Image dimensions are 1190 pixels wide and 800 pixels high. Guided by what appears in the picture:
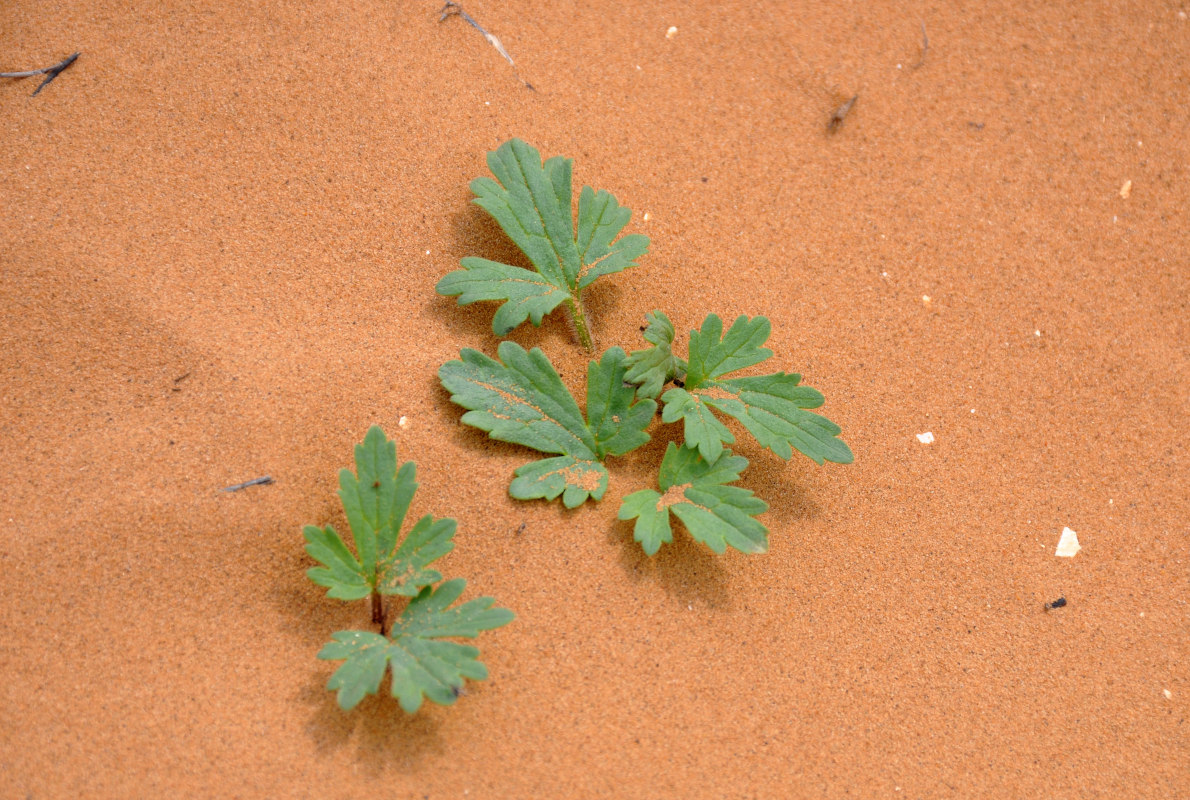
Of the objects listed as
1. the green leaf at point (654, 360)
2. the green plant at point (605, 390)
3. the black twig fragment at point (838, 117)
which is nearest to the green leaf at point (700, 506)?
the green plant at point (605, 390)

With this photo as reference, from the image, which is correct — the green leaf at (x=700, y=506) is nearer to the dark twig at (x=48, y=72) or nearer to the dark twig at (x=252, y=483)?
the dark twig at (x=252, y=483)

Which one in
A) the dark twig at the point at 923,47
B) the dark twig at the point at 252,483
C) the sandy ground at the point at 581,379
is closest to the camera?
the sandy ground at the point at 581,379

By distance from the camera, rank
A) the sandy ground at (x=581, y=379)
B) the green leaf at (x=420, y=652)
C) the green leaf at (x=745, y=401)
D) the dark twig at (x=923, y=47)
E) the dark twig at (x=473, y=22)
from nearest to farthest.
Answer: the green leaf at (x=420, y=652)
the sandy ground at (x=581, y=379)
the green leaf at (x=745, y=401)
the dark twig at (x=473, y=22)
the dark twig at (x=923, y=47)

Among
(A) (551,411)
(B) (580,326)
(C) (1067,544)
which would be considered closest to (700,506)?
(A) (551,411)

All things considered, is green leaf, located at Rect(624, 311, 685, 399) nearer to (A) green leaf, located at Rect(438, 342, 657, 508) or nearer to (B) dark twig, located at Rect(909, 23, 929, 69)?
(A) green leaf, located at Rect(438, 342, 657, 508)

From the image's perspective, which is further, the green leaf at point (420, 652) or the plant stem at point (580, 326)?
the plant stem at point (580, 326)

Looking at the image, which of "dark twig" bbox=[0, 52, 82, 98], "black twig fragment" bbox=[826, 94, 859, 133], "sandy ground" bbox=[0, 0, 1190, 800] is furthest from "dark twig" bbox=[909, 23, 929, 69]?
"dark twig" bbox=[0, 52, 82, 98]
